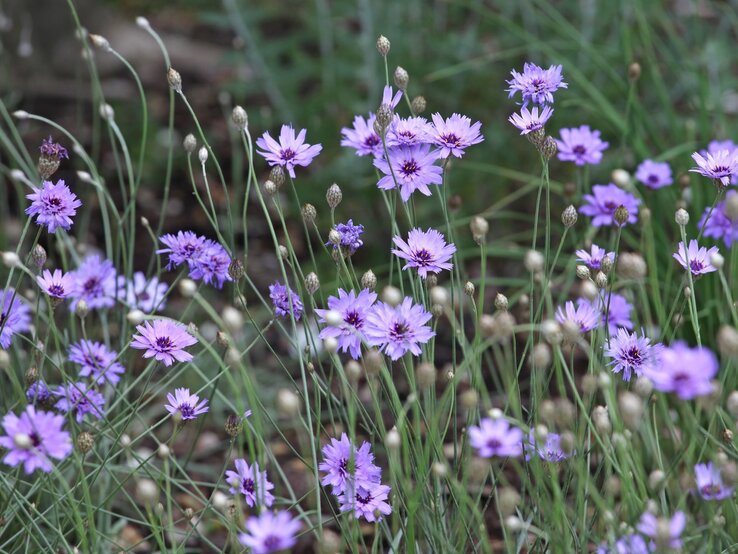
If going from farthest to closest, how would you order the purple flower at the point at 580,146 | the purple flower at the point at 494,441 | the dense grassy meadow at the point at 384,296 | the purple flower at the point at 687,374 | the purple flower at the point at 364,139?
the purple flower at the point at 580,146, the purple flower at the point at 364,139, the dense grassy meadow at the point at 384,296, the purple flower at the point at 494,441, the purple flower at the point at 687,374

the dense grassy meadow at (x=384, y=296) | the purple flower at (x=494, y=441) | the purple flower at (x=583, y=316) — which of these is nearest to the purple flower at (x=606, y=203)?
the dense grassy meadow at (x=384, y=296)

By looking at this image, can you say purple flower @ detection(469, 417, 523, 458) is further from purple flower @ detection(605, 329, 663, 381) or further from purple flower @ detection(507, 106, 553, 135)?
purple flower @ detection(507, 106, 553, 135)

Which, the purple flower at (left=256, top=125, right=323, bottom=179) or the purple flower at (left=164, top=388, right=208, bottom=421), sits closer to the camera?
the purple flower at (left=164, top=388, right=208, bottom=421)

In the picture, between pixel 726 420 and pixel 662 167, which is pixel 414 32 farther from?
pixel 726 420

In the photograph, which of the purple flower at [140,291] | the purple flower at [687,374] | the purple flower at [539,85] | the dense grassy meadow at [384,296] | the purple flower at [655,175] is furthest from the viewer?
the purple flower at [655,175]

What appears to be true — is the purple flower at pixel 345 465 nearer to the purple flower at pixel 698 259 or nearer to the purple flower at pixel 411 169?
the purple flower at pixel 411 169

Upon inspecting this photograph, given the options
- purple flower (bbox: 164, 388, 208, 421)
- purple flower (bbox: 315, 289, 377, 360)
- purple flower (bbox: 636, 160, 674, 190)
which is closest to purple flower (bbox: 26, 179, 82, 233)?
purple flower (bbox: 164, 388, 208, 421)

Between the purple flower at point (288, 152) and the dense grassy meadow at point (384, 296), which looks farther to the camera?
the purple flower at point (288, 152)
